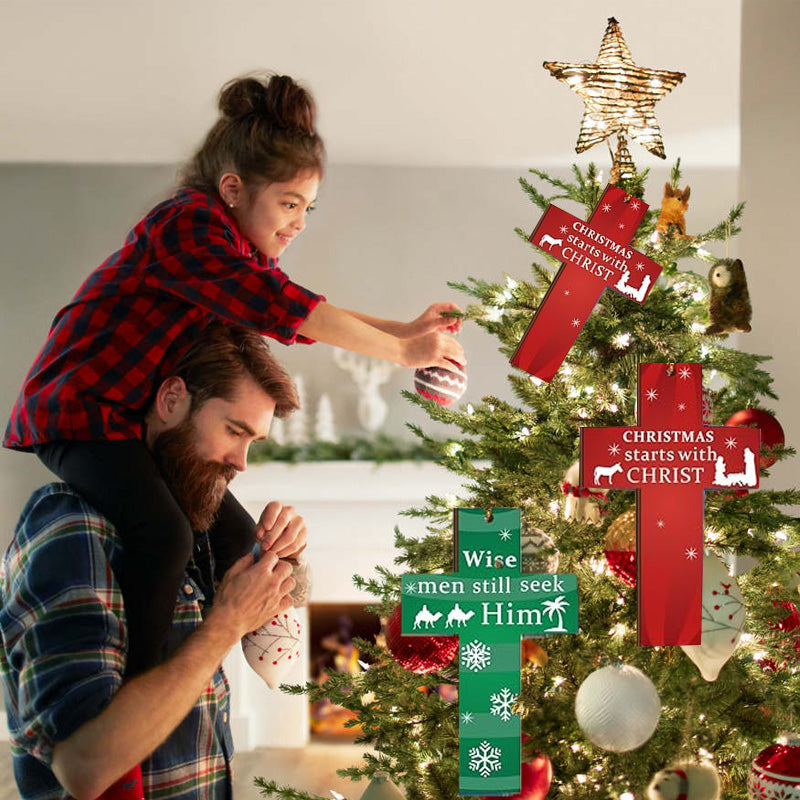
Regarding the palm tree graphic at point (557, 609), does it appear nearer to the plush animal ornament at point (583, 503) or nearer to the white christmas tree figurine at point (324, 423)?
the plush animal ornament at point (583, 503)

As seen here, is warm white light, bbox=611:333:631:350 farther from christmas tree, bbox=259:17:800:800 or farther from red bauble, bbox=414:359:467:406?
red bauble, bbox=414:359:467:406

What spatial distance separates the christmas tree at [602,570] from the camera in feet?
4.17

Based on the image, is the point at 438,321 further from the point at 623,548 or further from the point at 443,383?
the point at 623,548

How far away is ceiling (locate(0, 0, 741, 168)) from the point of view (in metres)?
2.85

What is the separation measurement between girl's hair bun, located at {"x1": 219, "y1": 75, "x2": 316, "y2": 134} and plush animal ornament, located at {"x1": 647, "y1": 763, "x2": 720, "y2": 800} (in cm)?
109

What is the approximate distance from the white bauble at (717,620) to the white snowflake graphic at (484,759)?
0.91 ft

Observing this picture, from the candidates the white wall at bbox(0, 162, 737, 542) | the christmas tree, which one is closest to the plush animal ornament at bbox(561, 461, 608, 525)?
the christmas tree

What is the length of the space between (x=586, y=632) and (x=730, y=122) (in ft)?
10.1

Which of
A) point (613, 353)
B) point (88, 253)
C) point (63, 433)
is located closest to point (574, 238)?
point (613, 353)

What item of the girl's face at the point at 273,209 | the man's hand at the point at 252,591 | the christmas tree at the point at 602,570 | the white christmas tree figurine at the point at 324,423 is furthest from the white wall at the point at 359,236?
the man's hand at the point at 252,591

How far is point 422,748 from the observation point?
136 centimetres

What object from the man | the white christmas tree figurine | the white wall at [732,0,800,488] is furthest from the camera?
the white christmas tree figurine

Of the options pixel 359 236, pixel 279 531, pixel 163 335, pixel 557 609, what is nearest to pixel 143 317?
pixel 163 335

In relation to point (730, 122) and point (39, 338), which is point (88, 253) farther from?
point (730, 122)
